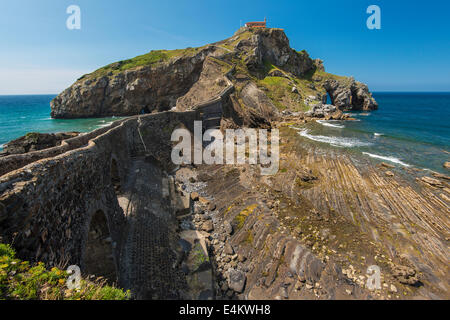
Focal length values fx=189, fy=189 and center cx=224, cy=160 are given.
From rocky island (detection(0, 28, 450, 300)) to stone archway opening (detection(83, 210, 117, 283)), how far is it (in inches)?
1.8

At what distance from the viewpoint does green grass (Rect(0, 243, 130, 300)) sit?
3.03m

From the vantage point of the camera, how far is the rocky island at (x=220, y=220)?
20.3ft

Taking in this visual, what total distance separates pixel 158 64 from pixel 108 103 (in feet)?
75.1

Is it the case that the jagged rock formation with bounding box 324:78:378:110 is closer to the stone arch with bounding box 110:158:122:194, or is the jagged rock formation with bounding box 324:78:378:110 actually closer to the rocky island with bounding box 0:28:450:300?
the rocky island with bounding box 0:28:450:300

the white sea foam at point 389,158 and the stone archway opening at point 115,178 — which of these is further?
the white sea foam at point 389,158

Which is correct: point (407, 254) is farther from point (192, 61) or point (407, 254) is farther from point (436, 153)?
point (192, 61)

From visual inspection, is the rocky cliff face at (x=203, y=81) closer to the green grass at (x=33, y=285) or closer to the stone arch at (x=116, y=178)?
the stone arch at (x=116, y=178)

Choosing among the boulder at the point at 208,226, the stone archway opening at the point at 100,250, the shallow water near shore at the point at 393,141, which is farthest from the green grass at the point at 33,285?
the shallow water near shore at the point at 393,141

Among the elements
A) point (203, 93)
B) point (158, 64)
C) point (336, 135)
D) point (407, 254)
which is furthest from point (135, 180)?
point (158, 64)

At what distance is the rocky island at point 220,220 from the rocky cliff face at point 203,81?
2597 cm

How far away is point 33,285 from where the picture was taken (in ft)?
10.6

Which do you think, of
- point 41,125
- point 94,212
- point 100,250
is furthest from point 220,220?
point 41,125

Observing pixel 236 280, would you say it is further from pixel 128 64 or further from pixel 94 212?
pixel 128 64

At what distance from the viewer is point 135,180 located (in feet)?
56.6
